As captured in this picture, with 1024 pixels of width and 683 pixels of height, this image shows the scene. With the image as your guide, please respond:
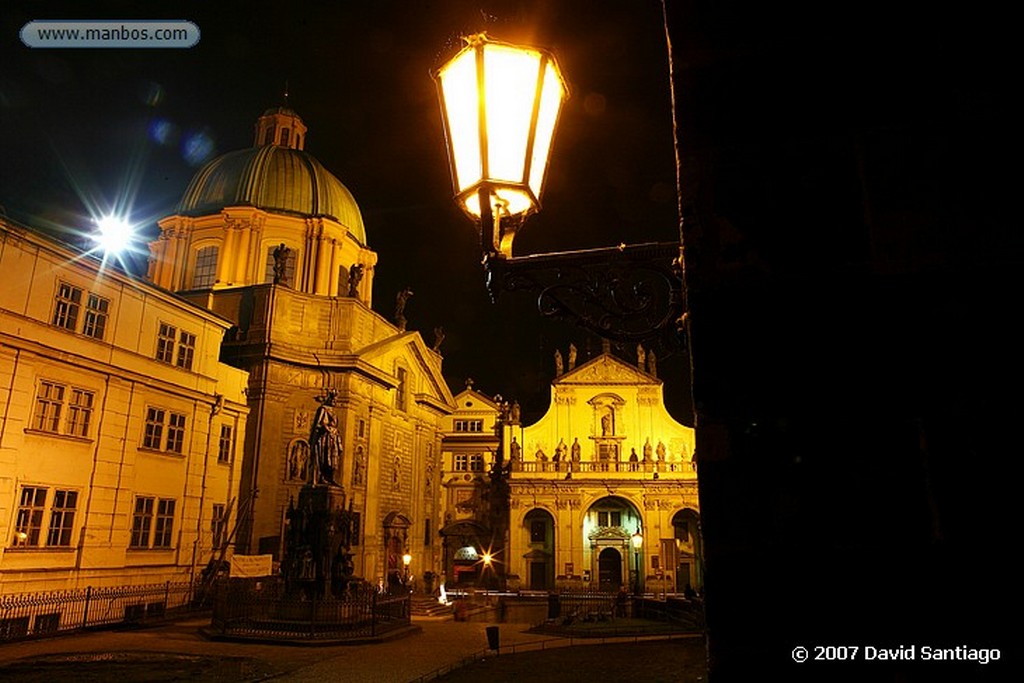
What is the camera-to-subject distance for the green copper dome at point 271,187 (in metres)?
38.6

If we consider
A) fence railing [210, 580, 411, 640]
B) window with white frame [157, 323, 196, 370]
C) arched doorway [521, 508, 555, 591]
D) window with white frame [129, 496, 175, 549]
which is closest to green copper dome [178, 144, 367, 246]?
window with white frame [157, 323, 196, 370]

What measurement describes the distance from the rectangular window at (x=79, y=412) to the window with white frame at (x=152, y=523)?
10.7 feet

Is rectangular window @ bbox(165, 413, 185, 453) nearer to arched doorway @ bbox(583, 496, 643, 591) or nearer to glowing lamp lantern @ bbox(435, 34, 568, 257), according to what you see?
glowing lamp lantern @ bbox(435, 34, 568, 257)

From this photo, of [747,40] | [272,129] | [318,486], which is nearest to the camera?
[747,40]

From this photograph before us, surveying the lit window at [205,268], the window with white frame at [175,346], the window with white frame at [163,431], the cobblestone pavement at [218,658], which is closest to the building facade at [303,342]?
the lit window at [205,268]

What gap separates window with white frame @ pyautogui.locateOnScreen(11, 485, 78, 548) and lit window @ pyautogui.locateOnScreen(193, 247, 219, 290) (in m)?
18.8

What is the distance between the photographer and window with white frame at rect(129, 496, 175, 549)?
867 inches

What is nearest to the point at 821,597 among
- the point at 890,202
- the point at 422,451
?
the point at 890,202

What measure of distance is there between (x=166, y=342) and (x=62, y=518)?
22.5 feet

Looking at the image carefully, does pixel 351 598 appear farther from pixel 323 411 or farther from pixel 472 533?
pixel 472 533

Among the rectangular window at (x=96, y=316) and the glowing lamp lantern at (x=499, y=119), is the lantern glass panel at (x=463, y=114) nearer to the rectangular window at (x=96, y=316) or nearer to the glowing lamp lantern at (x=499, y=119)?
the glowing lamp lantern at (x=499, y=119)

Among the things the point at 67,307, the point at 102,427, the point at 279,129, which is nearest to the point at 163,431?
the point at 102,427

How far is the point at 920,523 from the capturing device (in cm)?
157

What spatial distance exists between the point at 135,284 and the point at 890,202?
24.6 meters
